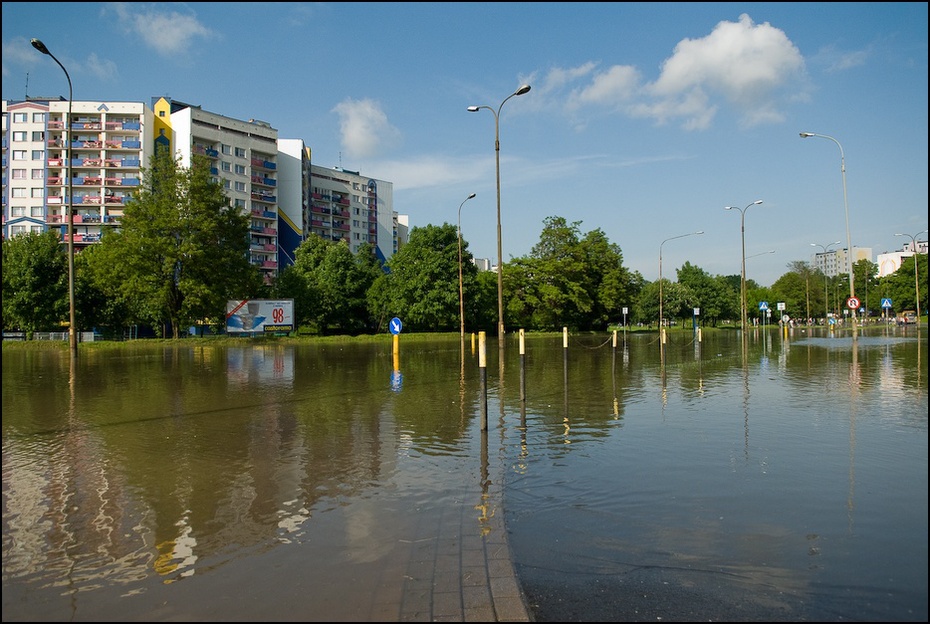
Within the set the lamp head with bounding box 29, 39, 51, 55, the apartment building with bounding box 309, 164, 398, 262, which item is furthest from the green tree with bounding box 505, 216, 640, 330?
the lamp head with bounding box 29, 39, 51, 55

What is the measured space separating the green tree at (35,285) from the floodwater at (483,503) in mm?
43360

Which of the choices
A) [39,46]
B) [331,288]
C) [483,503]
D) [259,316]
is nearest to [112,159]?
[331,288]

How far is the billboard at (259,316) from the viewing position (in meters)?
50.9

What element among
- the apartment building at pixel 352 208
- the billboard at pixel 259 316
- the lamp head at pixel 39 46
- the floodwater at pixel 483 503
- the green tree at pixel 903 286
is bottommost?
the floodwater at pixel 483 503

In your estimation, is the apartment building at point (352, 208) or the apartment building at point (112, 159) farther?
the apartment building at point (352, 208)

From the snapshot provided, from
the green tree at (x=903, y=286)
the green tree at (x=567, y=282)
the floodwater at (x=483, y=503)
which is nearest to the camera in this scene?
the floodwater at (x=483, y=503)

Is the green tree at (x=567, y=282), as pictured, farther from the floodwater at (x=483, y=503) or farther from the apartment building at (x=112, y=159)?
the floodwater at (x=483, y=503)

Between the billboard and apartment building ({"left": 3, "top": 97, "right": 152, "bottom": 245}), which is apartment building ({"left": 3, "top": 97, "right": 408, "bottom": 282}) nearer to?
apartment building ({"left": 3, "top": 97, "right": 152, "bottom": 245})

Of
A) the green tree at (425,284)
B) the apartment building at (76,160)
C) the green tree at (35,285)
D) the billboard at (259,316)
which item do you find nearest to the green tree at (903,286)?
the green tree at (425,284)

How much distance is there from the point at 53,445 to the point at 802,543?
909cm

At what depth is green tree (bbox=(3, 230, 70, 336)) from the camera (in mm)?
47875

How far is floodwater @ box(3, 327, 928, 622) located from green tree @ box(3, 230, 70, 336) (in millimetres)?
43360

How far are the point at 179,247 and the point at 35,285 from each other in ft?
42.5

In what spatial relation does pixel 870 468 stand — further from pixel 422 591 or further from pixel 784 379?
pixel 784 379
